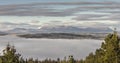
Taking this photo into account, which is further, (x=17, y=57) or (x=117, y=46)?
(x=117, y=46)

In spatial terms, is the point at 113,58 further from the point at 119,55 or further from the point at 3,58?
the point at 3,58

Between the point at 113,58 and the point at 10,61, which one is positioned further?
the point at 113,58

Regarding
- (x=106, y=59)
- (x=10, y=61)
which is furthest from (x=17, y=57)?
(x=106, y=59)

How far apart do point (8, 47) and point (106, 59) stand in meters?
10.2

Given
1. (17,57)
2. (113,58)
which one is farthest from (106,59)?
(17,57)

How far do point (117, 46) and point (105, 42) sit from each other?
1555 millimetres

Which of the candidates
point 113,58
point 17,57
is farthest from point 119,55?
point 17,57

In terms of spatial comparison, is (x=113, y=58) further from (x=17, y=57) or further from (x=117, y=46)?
(x=17, y=57)

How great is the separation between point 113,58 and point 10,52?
10.7 metres

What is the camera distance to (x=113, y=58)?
49.3 meters

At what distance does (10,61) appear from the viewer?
4606 cm

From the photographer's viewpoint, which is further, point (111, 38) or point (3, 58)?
point (111, 38)

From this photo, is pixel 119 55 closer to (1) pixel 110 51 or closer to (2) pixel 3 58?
(1) pixel 110 51

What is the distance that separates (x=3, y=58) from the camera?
47000 millimetres
